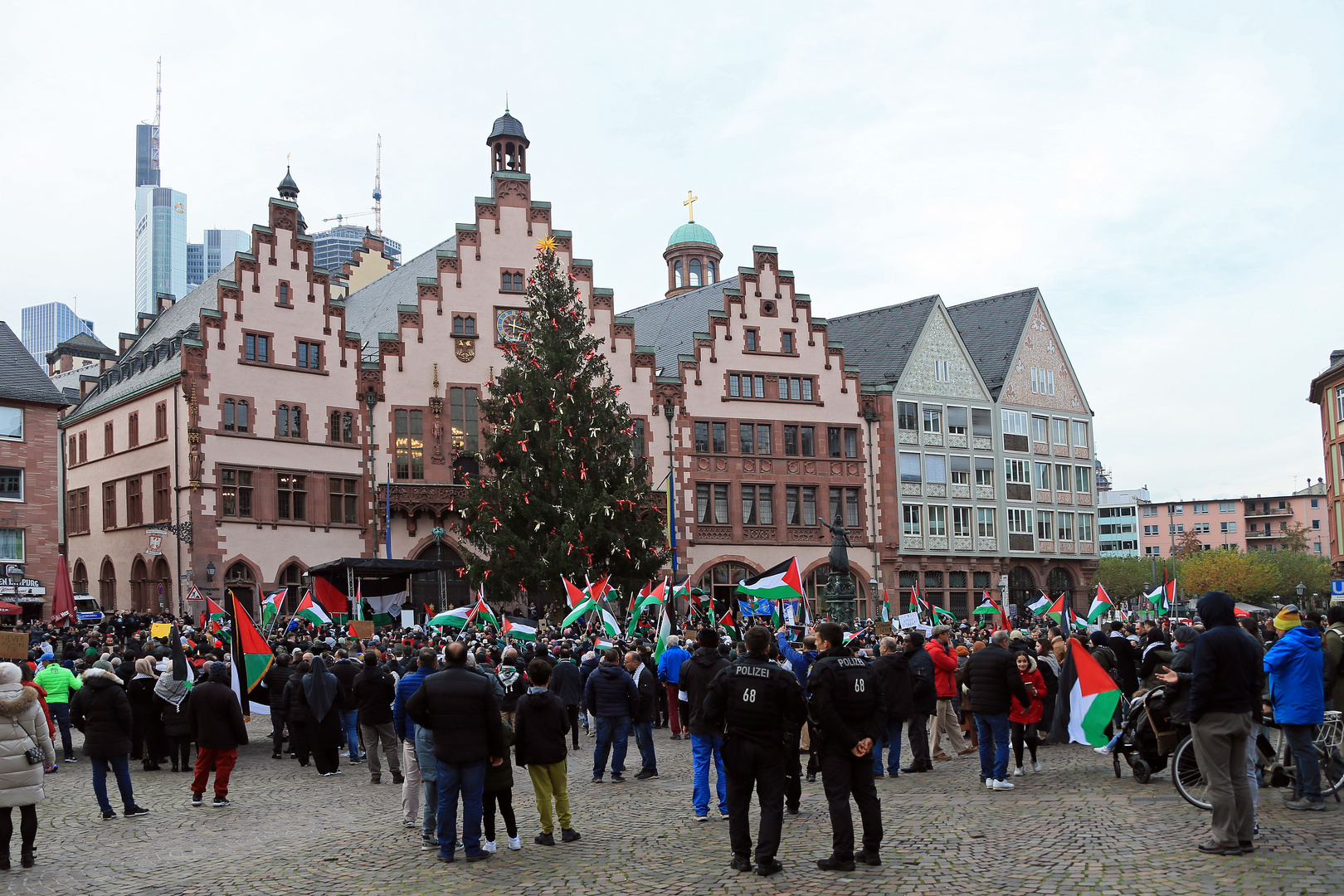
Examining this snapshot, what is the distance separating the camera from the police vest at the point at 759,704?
10656 mm

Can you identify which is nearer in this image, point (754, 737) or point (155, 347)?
point (754, 737)

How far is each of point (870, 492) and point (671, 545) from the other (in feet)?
33.5

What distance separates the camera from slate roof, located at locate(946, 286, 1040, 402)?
62781 mm

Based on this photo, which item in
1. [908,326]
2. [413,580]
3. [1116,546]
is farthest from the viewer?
[1116,546]

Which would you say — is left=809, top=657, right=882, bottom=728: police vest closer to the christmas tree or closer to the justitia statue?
the justitia statue

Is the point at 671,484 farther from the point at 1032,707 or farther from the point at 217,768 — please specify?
the point at 217,768

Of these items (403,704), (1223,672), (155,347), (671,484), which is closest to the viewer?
(1223,672)

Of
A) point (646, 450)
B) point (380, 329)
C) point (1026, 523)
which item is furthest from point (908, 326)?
point (380, 329)

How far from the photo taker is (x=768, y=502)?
2178 inches

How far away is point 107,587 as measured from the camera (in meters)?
50.2

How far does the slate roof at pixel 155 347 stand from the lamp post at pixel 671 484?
1752cm

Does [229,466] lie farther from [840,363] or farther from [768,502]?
[840,363]

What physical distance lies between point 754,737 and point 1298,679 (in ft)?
16.8

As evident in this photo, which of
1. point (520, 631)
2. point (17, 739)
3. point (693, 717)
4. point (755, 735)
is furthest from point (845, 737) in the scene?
point (520, 631)
